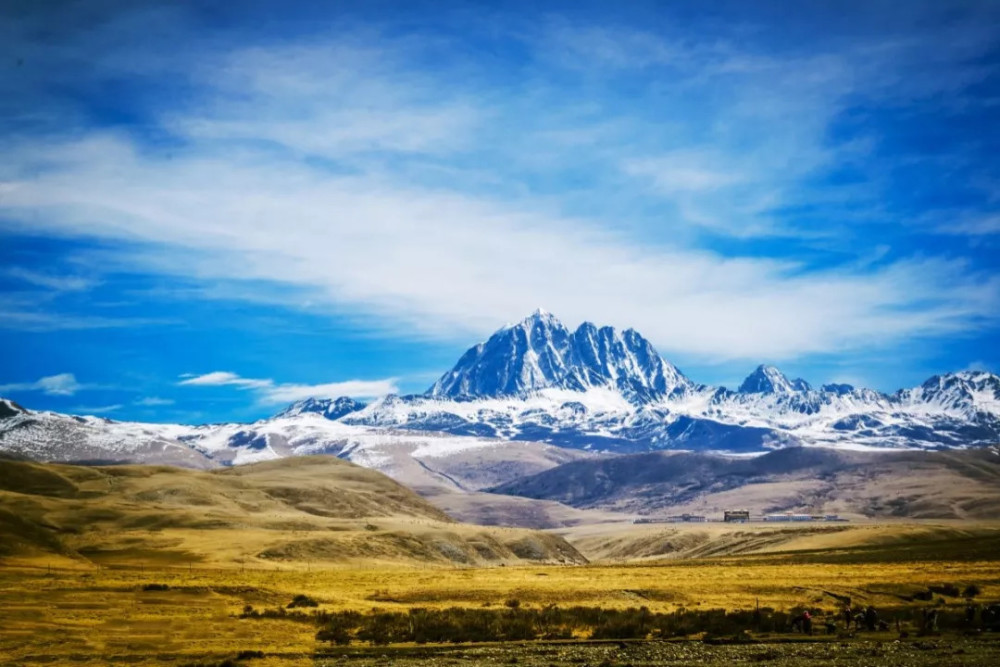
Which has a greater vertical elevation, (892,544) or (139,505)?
(139,505)

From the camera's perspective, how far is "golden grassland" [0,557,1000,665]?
171 ft

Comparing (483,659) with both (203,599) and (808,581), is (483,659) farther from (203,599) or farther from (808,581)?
(808,581)

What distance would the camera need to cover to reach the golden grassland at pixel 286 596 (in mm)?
52125

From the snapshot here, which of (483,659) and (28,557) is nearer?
(483,659)

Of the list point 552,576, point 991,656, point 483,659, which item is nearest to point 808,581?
point 552,576

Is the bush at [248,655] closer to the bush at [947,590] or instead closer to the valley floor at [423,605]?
the valley floor at [423,605]

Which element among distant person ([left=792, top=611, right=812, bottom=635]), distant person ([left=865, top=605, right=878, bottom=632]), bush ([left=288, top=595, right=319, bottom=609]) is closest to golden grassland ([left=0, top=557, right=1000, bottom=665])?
bush ([left=288, top=595, right=319, bottom=609])

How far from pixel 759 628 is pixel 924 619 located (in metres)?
10.4

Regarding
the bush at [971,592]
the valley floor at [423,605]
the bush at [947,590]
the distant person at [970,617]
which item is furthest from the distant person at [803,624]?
the bush at [971,592]

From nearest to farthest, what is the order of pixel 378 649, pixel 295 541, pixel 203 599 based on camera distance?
pixel 378 649, pixel 203 599, pixel 295 541

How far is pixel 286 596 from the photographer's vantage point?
2980 inches

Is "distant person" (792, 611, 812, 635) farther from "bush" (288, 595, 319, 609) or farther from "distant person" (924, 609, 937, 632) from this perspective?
"bush" (288, 595, 319, 609)

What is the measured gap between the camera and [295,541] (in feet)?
511

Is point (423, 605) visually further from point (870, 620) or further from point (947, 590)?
point (947, 590)
